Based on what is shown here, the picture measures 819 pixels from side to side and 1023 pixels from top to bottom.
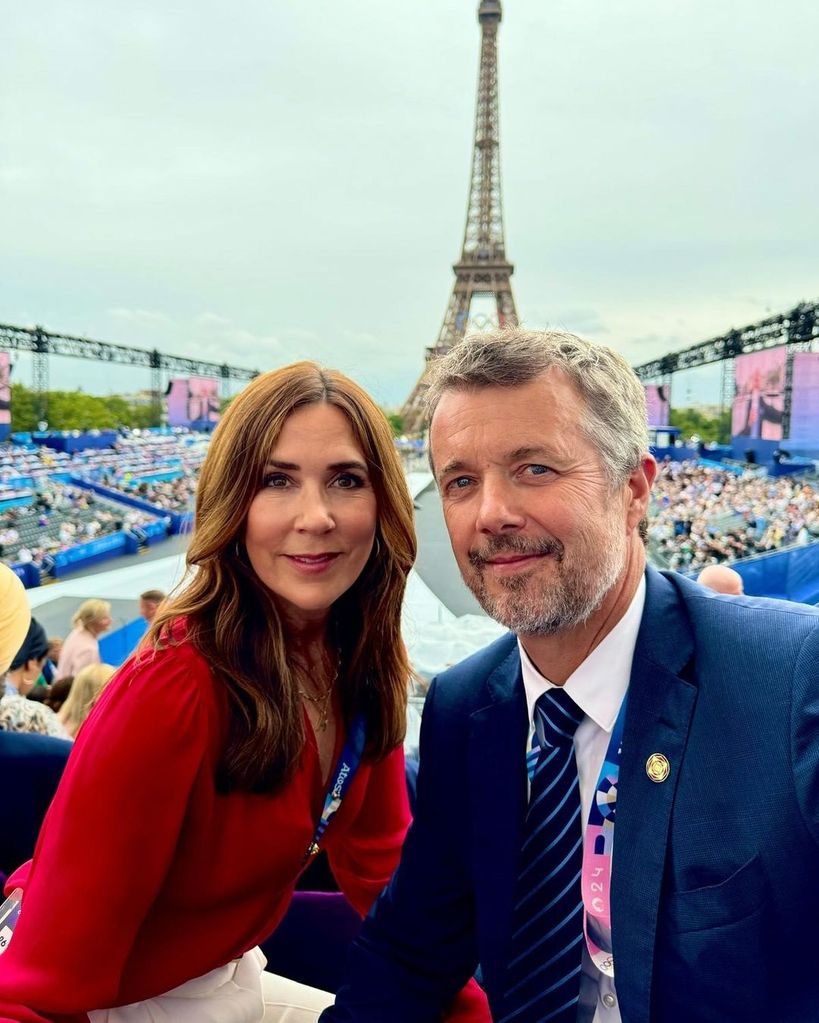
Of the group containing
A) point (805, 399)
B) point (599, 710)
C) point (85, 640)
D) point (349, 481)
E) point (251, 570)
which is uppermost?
point (805, 399)

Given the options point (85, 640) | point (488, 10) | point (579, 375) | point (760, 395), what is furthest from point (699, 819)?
point (488, 10)

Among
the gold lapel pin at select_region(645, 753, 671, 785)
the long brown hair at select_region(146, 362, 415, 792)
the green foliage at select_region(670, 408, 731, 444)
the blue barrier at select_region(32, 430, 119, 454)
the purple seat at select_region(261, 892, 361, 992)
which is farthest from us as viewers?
the green foliage at select_region(670, 408, 731, 444)

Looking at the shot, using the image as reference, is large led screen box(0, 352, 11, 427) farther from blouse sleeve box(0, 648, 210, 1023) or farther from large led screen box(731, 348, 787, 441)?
blouse sleeve box(0, 648, 210, 1023)

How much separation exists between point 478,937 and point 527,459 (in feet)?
2.87

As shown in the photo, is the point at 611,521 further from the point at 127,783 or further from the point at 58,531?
the point at 58,531

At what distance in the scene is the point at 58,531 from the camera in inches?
712

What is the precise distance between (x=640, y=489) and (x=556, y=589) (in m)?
0.27

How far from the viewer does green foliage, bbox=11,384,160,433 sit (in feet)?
159

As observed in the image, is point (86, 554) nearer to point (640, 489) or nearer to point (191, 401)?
point (640, 489)

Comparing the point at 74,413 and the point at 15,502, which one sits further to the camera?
the point at 74,413

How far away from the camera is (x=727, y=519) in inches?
671

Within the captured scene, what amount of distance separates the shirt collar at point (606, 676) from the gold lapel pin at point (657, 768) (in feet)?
0.37

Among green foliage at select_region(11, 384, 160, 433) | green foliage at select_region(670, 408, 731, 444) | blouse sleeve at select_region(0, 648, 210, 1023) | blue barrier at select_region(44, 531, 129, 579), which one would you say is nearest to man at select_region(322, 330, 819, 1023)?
blouse sleeve at select_region(0, 648, 210, 1023)

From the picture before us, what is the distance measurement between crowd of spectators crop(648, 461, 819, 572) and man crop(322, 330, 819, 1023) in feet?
25.1
